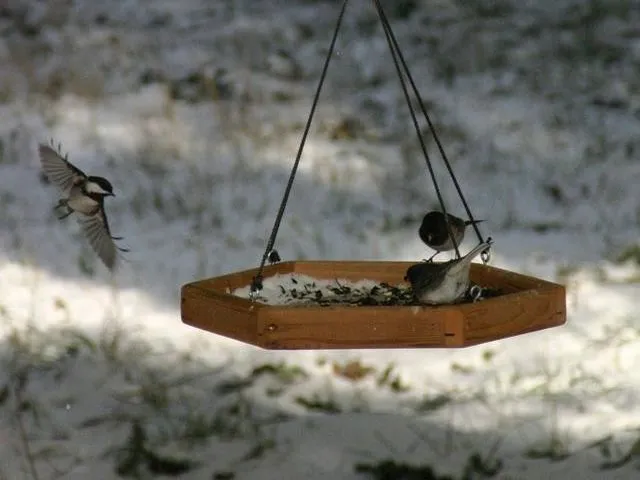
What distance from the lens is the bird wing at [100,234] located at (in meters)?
3.28

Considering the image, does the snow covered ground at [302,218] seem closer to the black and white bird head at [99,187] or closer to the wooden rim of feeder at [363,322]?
the black and white bird head at [99,187]

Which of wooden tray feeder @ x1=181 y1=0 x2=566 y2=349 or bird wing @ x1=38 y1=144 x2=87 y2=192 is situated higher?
bird wing @ x1=38 y1=144 x2=87 y2=192

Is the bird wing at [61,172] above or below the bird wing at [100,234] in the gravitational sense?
above

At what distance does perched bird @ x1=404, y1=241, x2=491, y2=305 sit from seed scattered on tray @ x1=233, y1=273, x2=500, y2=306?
6 centimetres

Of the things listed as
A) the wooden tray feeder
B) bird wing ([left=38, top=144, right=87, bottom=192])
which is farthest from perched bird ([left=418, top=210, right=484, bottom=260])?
bird wing ([left=38, top=144, right=87, bottom=192])

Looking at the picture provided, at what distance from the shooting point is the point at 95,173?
5758 millimetres

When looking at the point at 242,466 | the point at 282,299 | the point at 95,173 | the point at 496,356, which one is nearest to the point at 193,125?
the point at 95,173

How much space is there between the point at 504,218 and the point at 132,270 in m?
1.71

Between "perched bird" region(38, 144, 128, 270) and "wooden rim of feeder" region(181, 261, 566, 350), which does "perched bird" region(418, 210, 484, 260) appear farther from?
"perched bird" region(38, 144, 128, 270)

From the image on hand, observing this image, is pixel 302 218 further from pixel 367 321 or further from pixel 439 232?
pixel 367 321

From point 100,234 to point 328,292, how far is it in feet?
2.38

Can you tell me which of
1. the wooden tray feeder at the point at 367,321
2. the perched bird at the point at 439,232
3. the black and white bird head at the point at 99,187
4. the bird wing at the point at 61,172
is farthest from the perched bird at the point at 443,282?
the bird wing at the point at 61,172

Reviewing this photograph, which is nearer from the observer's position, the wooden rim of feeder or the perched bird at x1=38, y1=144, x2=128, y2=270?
the wooden rim of feeder

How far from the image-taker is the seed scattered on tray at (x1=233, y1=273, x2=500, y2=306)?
2.82 m
